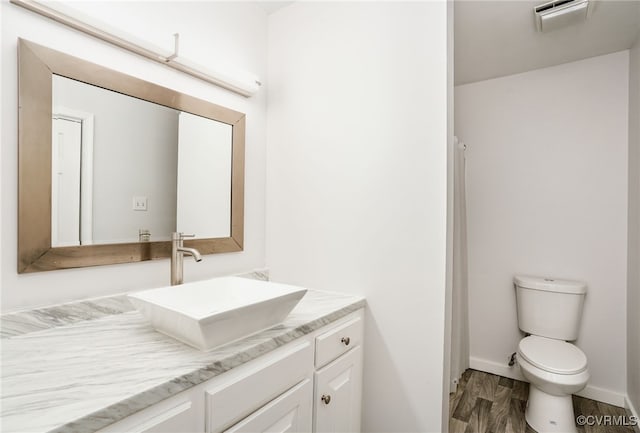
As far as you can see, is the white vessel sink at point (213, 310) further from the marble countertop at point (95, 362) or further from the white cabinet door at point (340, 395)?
the white cabinet door at point (340, 395)

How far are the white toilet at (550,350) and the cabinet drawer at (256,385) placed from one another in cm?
149

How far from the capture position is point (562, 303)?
2182 mm

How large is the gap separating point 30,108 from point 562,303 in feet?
9.65

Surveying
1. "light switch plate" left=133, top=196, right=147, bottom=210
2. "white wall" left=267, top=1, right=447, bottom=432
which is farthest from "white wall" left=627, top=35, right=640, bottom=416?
"light switch plate" left=133, top=196, right=147, bottom=210

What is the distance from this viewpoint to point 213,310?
1.07 metres

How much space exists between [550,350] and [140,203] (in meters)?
2.40

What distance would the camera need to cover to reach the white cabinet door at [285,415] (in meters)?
0.94

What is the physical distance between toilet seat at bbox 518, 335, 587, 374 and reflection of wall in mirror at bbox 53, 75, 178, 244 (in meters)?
2.10

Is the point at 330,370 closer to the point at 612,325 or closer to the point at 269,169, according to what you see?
the point at 269,169

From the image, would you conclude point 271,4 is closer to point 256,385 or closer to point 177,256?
point 177,256

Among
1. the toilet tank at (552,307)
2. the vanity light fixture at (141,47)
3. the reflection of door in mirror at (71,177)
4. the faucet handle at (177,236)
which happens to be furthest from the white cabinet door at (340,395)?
the toilet tank at (552,307)

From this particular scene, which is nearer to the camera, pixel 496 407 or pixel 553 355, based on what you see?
pixel 553 355

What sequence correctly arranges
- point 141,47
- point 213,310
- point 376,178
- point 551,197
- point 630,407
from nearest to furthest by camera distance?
point 213,310, point 141,47, point 376,178, point 630,407, point 551,197

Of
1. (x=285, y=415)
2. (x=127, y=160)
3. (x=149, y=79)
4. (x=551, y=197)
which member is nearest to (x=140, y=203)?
(x=127, y=160)
